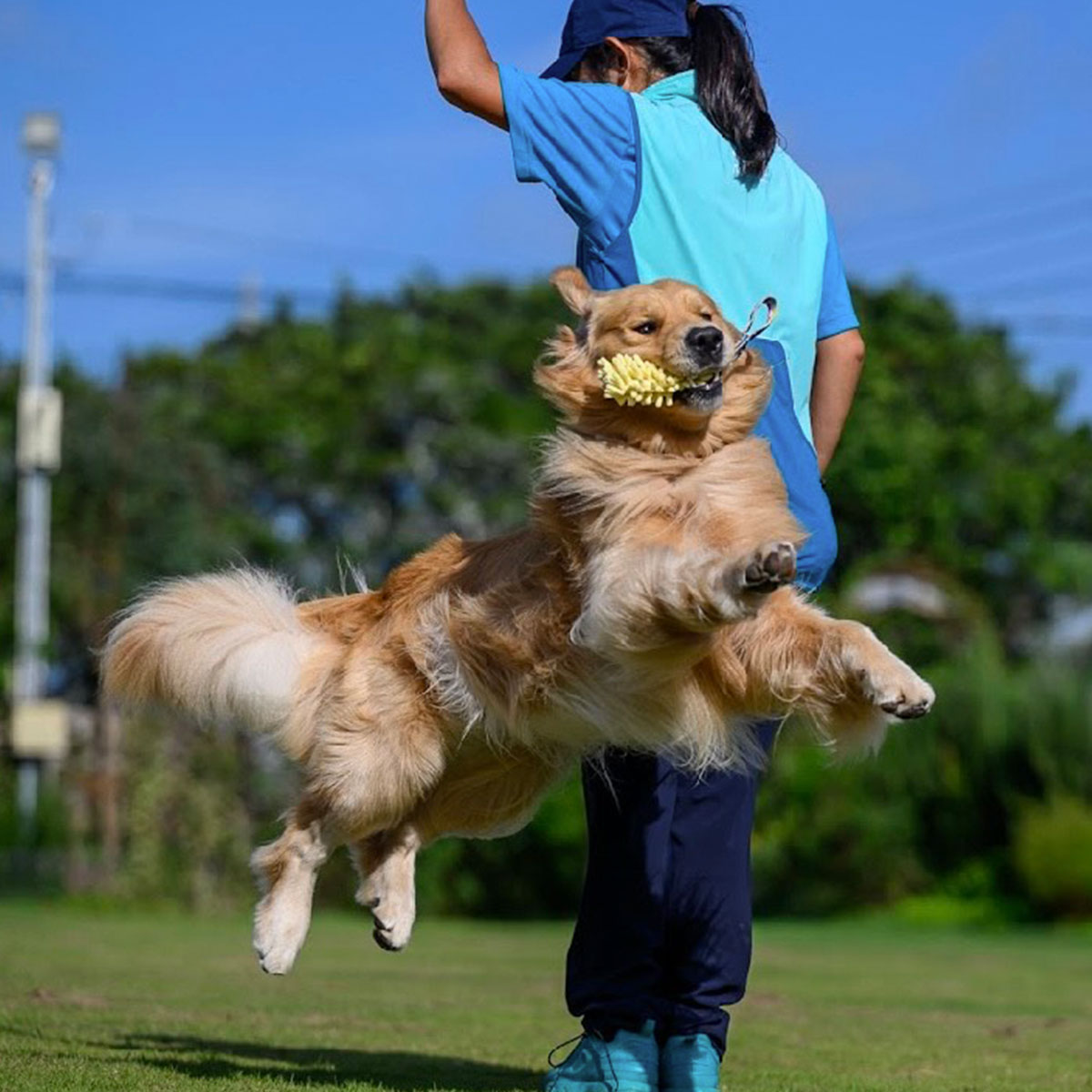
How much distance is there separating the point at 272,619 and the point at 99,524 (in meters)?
18.8

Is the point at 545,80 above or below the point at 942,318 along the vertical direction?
below

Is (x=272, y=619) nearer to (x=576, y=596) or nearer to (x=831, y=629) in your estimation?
(x=576, y=596)

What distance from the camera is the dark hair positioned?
4.80 meters

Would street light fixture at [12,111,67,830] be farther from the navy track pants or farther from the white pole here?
the navy track pants

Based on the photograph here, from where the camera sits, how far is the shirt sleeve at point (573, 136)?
465 cm

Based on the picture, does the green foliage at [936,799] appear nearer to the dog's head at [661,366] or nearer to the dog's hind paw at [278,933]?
the dog's hind paw at [278,933]

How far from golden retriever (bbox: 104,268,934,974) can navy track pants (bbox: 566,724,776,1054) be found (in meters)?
0.16

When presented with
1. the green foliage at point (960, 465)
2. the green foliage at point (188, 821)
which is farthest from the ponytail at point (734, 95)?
the green foliage at point (960, 465)

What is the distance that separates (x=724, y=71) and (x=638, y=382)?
863 mm

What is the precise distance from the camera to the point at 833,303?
5.19 m

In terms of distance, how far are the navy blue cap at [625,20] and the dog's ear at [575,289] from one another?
0.51 m

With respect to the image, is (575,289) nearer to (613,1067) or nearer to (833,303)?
(833,303)

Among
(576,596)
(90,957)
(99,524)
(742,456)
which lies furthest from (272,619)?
(99,524)

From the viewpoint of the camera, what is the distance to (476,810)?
5.46m
